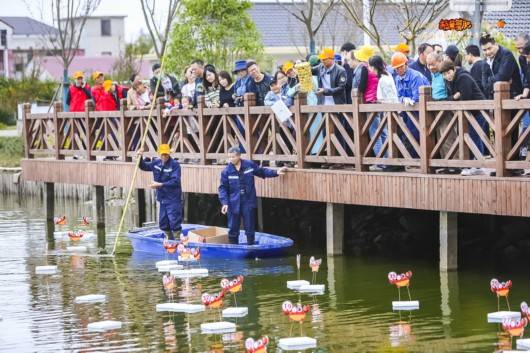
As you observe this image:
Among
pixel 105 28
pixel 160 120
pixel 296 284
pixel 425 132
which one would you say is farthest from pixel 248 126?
pixel 105 28

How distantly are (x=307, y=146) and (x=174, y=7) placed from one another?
17.5 metres

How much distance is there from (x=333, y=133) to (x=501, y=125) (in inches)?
149

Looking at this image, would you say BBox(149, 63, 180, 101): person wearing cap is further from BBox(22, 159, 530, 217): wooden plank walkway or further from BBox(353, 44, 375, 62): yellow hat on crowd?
BBox(353, 44, 375, 62): yellow hat on crowd

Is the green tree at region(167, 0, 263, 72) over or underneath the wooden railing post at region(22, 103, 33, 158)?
over

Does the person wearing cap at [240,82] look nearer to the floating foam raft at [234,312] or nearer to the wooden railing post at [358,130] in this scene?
the wooden railing post at [358,130]

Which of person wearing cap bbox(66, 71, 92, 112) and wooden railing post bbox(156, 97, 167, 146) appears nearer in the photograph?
wooden railing post bbox(156, 97, 167, 146)

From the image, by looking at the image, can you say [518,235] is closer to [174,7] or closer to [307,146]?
[307,146]

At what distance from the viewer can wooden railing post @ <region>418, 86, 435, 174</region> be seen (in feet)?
58.9

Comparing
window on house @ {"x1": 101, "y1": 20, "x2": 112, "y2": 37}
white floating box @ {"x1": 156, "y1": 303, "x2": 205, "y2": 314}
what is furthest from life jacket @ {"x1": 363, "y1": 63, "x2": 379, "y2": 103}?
window on house @ {"x1": 101, "y1": 20, "x2": 112, "y2": 37}

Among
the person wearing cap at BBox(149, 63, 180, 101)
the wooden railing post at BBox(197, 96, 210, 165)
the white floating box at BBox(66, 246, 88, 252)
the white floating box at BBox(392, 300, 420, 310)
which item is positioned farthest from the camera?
the person wearing cap at BBox(149, 63, 180, 101)

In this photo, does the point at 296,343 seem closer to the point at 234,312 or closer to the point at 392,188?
the point at 234,312

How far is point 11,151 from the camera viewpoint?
40.1m

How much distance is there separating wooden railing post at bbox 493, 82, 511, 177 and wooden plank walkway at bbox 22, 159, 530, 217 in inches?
8.6

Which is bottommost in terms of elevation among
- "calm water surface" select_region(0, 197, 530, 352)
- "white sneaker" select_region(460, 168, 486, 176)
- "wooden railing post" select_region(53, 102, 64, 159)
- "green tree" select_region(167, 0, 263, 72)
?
"calm water surface" select_region(0, 197, 530, 352)
